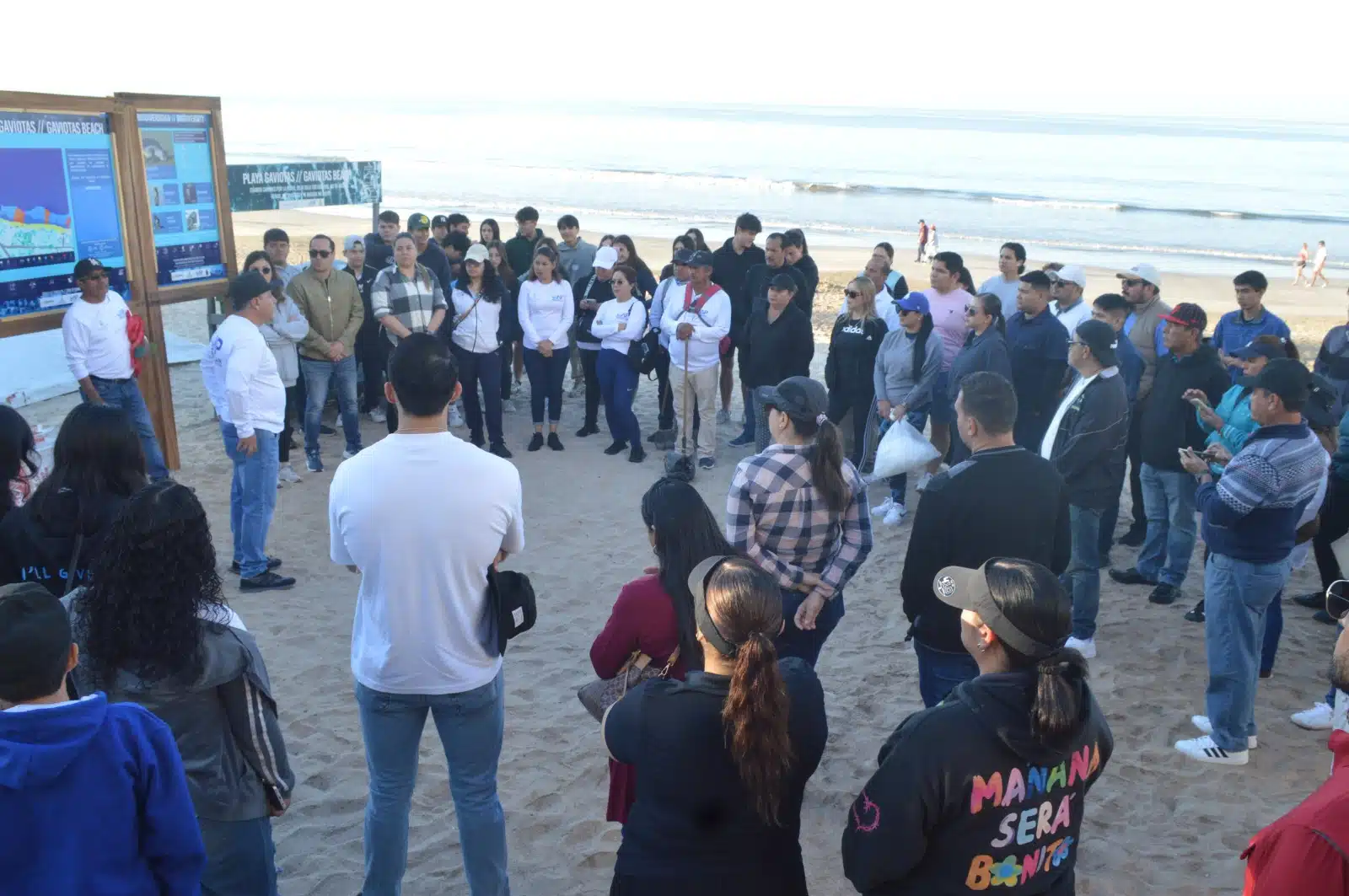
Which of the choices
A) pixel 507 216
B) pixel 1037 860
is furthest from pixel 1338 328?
pixel 507 216

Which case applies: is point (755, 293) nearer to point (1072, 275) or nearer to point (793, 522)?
point (1072, 275)

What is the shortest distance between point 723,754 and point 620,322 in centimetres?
680

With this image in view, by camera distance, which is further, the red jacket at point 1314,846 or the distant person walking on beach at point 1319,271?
the distant person walking on beach at point 1319,271

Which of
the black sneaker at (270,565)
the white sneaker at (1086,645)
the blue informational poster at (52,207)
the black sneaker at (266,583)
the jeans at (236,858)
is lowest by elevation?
the white sneaker at (1086,645)

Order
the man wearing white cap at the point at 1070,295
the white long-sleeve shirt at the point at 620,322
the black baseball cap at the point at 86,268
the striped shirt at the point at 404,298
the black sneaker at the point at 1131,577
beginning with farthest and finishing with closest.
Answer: the white long-sleeve shirt at the point at 620,322 < the striped shirt at the point at 404,298 < the man wearing white cap at the point at 1070,295 < the black baseball cap at the point at 86,268 < the black sneaker at the point at 1131,577

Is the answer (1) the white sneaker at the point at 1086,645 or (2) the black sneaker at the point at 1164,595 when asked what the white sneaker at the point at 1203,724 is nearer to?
(1) the white sneaker at the point at 1086,645

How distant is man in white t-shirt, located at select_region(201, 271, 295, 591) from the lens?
6.02m

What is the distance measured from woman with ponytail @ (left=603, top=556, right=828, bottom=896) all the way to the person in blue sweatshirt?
1.00m

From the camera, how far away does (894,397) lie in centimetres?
780

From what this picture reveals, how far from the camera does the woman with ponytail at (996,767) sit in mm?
2291

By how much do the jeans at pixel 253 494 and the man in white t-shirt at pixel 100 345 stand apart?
0.96 m

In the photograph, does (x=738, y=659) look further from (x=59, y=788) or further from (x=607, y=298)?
(x=607, y=298)

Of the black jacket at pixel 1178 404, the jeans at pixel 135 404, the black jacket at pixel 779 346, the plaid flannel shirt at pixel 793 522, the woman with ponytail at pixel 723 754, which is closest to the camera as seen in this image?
the woman with ponytail at pixel 723 754

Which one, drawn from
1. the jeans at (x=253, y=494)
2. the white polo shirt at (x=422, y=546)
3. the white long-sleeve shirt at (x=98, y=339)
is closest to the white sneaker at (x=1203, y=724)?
the white polo shirt at (x=422, y=546)
